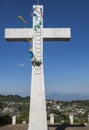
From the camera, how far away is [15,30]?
14.3 metres

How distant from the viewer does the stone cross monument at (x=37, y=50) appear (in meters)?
12.9

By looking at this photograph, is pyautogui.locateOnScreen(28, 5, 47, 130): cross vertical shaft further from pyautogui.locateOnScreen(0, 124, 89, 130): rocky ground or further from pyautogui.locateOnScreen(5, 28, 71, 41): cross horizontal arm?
pyautogui.locateOnScreen(0, 124, 89, 130): rocky ground

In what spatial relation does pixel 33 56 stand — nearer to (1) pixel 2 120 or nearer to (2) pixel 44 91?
(2) pixel 44 91

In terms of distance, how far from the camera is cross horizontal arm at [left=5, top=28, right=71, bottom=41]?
557 inches

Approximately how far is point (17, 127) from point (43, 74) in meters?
3.12

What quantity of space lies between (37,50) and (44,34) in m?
0.91

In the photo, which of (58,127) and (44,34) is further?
(58,127)

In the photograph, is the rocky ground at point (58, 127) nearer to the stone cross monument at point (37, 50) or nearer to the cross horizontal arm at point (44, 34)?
the stone cross monument at point (37, 50)

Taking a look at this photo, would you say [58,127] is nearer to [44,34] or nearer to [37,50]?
[37,50]

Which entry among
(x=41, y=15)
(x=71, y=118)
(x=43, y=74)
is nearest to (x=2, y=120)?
(x=71, y=118)

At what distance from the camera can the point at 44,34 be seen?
14.1 metres

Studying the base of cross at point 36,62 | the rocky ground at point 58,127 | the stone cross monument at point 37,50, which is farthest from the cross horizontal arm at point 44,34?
the rocky ground at point 58,127

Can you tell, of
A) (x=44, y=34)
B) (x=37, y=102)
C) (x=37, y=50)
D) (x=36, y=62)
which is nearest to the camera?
(x=37, y=102)

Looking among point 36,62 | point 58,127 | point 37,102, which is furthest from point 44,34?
point 58,127
